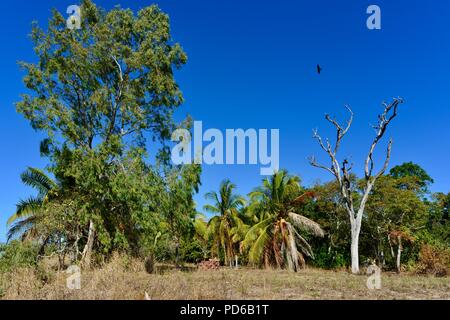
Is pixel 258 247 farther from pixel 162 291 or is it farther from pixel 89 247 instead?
pixel 162 291

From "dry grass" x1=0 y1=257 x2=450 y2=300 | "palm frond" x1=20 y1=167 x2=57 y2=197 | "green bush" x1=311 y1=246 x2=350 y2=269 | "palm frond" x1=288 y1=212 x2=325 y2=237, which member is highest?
"palm frond" x1=20 y1=167 x2=57 y2=197

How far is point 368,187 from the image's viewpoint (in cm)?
1961

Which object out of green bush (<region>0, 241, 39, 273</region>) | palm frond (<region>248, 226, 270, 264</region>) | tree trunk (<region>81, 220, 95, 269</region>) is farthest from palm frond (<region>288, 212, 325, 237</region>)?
green bush (<region>0, 241, 39, 273</region>)

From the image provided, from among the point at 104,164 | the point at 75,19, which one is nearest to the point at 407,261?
the point at 104,164

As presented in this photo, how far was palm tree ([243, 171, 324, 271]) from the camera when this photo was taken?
2159 cm

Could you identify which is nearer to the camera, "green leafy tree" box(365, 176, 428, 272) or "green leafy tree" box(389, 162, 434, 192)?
"green leafy tree" box(365, 176, 428, 272)

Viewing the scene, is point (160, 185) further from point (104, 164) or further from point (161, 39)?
point (161, 39)

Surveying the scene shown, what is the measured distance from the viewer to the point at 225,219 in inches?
1102

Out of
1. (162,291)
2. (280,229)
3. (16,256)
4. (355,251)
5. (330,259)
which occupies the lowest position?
(330,259)

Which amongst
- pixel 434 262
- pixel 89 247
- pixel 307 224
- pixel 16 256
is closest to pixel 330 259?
pixel 307 224

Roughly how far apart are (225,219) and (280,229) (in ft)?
21.3

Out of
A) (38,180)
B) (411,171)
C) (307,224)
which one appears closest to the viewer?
(38,180)

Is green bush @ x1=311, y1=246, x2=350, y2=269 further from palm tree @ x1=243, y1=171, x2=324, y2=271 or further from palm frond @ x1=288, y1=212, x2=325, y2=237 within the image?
palm frond @ x1=288, y1=212, x2=325, y2=237

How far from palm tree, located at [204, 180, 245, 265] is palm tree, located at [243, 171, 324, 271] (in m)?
3.93
